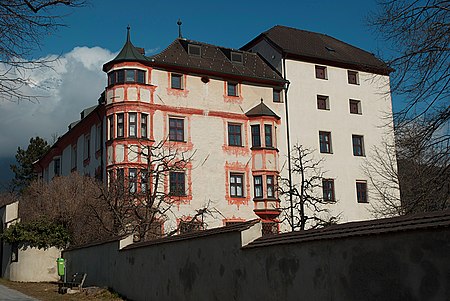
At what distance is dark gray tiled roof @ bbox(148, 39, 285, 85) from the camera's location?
115 feet

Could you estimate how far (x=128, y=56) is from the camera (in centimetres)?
3403

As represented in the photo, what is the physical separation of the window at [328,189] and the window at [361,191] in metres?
2.25

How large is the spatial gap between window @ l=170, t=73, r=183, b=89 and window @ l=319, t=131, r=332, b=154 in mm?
10422

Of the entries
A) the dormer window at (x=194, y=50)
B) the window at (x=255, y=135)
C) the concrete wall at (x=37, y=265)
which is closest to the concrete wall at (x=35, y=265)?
the concrete wall at (x=37, y=265)

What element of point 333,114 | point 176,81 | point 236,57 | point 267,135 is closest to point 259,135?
point 267,135

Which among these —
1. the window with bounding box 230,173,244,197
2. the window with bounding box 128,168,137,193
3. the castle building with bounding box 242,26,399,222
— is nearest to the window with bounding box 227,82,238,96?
the castle building with bounding box 242,26,399,222

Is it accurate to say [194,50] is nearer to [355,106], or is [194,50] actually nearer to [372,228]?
[355,106]

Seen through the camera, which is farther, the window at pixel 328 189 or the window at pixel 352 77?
the window at pixel 352 77

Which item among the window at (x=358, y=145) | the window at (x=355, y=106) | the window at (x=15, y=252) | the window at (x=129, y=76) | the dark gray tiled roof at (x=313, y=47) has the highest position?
the dark gray tiled roof at (x=313, y=47)

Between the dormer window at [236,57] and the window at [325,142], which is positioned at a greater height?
the dormer window at [236,57]

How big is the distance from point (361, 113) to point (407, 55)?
3006 cm

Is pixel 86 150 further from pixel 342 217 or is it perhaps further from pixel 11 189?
pixel 11 189

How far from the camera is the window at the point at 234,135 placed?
36.0 metres

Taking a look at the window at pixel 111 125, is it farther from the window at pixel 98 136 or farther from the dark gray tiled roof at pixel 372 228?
the dark gray tiled roof at pixel 372 228
